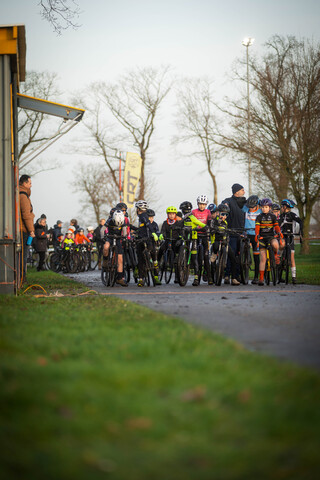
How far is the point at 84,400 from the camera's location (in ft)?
13.2

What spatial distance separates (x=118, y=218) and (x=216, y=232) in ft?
7.40

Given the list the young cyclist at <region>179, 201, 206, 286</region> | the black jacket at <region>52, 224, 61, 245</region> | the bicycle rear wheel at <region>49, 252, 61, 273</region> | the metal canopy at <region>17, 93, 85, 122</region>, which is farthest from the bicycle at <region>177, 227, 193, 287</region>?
the black jacket at <region>52, 224, 61, 245</region>

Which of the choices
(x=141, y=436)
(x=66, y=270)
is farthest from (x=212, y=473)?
(x=66, y=270)

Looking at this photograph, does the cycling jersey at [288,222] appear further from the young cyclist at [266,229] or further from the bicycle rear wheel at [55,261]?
the bicycle rear wheel at [55,261]

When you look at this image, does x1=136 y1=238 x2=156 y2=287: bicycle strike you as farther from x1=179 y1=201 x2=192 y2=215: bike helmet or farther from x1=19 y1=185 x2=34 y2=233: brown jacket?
x1=19 y1=185 x2=34 y2=233: brown jacket

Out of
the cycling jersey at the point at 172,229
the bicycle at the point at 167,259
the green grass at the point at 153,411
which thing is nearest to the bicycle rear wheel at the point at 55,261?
the bicycle at the point at 167,259

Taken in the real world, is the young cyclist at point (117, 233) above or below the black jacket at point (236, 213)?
below

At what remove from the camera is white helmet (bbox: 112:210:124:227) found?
16641 mm

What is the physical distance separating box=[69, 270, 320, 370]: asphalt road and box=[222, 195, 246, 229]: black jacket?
270 cm

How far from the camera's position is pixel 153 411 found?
151 inches

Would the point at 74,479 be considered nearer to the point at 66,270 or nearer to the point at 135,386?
the point at 135,386

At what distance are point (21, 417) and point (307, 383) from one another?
1.81 meters

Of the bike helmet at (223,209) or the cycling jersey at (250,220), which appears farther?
the cycling jersey at (250,220)

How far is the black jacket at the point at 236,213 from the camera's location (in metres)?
17.7
